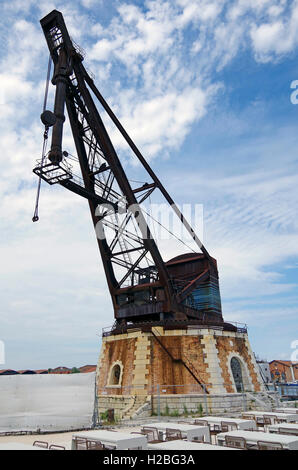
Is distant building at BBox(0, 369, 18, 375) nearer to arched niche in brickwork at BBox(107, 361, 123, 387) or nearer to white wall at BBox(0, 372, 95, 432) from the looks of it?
white wall at BBox(0, 372, 95, 432)

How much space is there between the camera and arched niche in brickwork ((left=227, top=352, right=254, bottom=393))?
23219mm

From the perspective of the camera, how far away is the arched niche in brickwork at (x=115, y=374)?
23394mm

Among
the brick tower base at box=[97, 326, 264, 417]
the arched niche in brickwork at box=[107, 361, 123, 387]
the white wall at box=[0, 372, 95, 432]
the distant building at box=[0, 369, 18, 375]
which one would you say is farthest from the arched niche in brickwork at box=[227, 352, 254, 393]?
the distant building at box=[0, 369, 18, 375]

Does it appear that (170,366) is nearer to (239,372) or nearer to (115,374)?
(115,374)

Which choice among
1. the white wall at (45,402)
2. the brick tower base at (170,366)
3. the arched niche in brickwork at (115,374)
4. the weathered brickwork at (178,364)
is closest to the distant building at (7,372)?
the white wall at (45,402)

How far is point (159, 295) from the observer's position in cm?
2428

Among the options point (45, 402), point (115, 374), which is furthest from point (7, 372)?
point (115, 374)

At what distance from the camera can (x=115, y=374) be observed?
24.1m

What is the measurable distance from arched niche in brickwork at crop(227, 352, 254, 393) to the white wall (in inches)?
446

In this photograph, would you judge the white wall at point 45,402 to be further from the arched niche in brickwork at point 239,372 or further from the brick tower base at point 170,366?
the arched niche in brickwork at point 239,372

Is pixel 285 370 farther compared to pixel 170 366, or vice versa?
pixel 285 370

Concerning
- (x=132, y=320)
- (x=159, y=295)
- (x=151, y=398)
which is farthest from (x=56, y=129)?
(x=151, y=398)

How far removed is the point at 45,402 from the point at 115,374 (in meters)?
28.1
